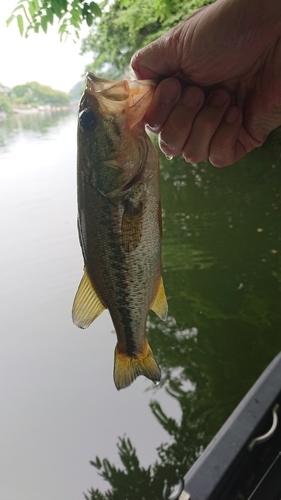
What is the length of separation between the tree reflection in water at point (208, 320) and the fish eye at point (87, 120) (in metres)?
3.39

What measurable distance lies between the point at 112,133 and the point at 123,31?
18.3m

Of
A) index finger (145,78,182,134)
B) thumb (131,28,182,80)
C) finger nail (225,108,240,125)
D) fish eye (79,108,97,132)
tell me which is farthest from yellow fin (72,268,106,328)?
finger nail (225,108,240,125)

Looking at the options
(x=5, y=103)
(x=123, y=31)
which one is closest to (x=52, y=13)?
(x=123, y=31)

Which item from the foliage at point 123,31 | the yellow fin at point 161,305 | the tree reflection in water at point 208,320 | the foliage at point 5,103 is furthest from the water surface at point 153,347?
the foliage at point 5,103

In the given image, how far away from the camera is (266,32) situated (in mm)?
1766

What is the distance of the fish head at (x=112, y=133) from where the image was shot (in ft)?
4.74

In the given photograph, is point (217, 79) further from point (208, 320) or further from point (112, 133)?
point (208, 320)

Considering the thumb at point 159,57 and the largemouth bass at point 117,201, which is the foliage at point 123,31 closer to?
the thumb at point 159,57

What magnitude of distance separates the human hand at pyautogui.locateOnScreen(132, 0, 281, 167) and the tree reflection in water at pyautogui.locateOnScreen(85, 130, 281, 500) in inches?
117

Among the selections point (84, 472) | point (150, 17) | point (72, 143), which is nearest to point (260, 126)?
point (84, 472)

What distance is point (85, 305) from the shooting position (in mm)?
1652

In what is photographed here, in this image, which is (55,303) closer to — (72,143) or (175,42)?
(175,42)

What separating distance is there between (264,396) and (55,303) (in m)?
4.24

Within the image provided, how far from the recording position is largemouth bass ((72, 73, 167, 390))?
146 cm
